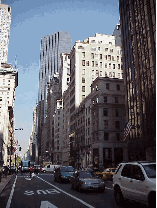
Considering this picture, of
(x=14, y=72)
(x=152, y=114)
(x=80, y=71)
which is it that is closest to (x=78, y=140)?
(x=80, y=71)

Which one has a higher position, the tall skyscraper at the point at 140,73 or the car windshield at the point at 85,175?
the tall skyscraper at the point at 140,73

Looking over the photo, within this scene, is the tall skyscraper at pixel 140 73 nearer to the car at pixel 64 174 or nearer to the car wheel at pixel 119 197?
the car at pixel 64 174

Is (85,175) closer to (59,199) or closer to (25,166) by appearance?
(59,199)

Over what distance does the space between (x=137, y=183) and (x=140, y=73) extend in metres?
41.0

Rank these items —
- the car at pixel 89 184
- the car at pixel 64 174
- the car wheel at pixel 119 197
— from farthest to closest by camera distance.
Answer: the car at pixel 64 174 → the car at pixel 89 184 → the car wheel at pixel 119 197

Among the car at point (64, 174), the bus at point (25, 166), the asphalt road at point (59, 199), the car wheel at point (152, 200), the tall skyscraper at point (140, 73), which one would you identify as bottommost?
the bus at point (25, 166)

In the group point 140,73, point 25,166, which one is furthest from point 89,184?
point 25,166

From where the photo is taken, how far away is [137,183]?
954 centimetres

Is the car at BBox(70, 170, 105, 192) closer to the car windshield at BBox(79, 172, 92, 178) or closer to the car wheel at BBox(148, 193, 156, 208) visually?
the car windshield at BBox(79, 172, 92, 178)

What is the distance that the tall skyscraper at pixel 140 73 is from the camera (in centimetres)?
4331

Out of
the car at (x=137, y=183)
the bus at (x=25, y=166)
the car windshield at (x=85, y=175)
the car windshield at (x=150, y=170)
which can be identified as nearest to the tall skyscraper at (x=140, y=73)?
the car windshield at (x=85, y=175)

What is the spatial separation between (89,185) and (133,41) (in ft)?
136

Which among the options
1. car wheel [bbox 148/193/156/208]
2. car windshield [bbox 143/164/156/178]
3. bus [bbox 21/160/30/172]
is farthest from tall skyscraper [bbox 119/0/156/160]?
bus [bbox 21/160/30/172]

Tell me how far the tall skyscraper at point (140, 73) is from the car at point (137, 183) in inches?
1219
